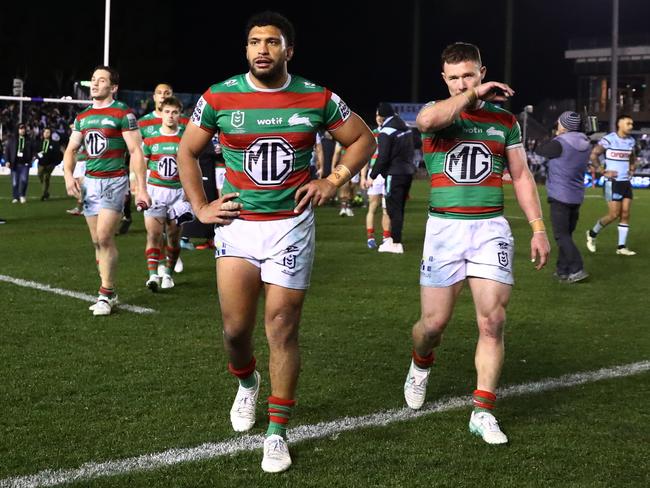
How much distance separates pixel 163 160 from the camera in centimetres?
980

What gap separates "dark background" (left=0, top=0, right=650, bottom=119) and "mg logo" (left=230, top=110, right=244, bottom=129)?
159 ft

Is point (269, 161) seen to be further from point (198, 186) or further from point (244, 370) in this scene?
point (244, 370)

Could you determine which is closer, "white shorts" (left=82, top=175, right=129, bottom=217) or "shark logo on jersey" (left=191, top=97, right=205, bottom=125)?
"shark logo on jersey" (left=191, top=97, right=205, bottom=125)

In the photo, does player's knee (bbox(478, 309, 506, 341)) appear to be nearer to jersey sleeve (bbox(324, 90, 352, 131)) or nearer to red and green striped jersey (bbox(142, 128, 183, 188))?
jersey sleeve (bbox(324, 90, 352, 131))

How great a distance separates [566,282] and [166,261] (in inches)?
186

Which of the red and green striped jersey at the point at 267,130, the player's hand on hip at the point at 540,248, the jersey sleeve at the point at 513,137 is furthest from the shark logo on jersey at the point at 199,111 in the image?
the player's hand on hip at the point at 540,248

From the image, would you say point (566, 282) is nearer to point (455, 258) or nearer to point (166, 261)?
point (166, 261)

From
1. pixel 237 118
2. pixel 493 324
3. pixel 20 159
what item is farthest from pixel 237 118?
pixel 20 159

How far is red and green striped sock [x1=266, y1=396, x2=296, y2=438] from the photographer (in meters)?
4.32

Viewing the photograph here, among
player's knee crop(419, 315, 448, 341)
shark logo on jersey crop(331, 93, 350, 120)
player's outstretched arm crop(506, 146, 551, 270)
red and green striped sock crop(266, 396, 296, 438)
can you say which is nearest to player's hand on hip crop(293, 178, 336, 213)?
shark logo on jersey crop(331, 93, 350, 120)

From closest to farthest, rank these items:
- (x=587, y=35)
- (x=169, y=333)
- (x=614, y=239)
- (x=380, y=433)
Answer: (x=380, y=433)
(x=169, y=333)
(x=614, y=239)
(x=587, y=35)

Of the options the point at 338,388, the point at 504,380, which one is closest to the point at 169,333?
the point at 338,388

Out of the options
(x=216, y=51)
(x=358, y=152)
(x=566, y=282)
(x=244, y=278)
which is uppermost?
(x=216, y=51)

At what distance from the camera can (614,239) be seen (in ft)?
51.7
